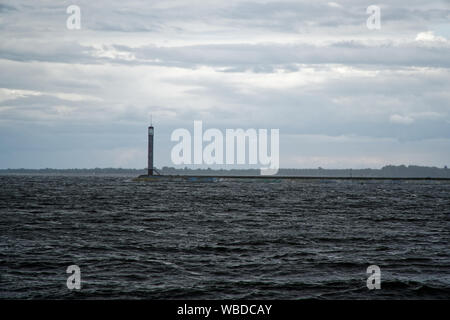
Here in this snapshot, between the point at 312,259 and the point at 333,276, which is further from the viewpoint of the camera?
the point at 312,259

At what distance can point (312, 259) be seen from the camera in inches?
1170

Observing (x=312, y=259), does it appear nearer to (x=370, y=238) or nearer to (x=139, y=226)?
(x=370, y=238)

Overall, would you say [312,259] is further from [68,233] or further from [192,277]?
[68,233]

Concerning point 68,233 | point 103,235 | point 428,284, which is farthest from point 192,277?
point 68,233

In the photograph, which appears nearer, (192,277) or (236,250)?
(192,277)
